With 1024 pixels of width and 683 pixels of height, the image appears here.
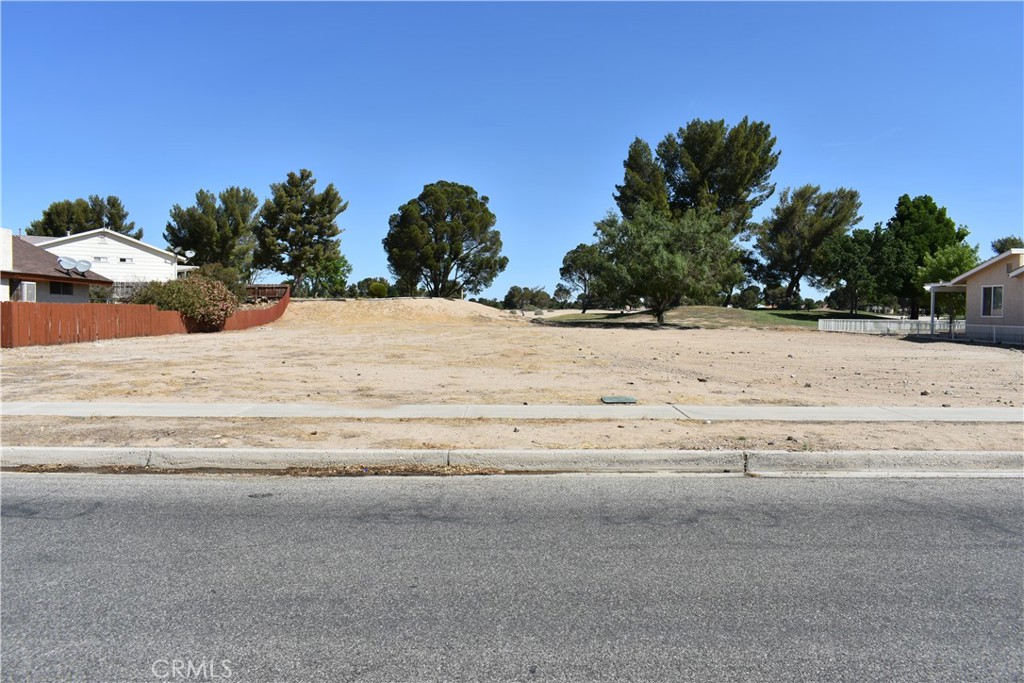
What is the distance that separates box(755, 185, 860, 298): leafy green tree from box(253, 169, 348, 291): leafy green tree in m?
44.0

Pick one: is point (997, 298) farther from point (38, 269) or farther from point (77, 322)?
point (38, 269)

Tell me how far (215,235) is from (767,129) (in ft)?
173

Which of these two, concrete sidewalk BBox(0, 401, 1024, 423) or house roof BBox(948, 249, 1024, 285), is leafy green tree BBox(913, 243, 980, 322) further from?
concrete sidewalk BBox(0, 401, 1024, 423)

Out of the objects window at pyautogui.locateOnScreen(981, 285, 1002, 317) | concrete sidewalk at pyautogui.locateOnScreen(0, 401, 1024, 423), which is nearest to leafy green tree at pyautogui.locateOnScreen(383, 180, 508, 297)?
window at pyautogui.locateOnScreen(981, 285, 1002, 317)

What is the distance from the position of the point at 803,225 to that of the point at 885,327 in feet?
114

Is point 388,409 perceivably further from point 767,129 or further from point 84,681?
point 767,129

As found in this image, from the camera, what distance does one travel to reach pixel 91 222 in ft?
225

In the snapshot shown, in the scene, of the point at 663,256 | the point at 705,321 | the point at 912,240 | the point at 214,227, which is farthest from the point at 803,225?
the point at 214,227

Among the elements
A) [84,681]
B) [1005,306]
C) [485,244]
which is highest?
[485,244]

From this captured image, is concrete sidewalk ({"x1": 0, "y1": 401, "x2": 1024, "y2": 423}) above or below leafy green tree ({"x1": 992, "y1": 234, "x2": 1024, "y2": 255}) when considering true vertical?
below

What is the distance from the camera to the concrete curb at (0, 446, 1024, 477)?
7680mm

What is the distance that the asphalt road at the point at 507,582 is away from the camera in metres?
3.62

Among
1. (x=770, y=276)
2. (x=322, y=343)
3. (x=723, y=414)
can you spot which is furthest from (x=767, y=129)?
(x=723, y=414)

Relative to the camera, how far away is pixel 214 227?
67.8m
